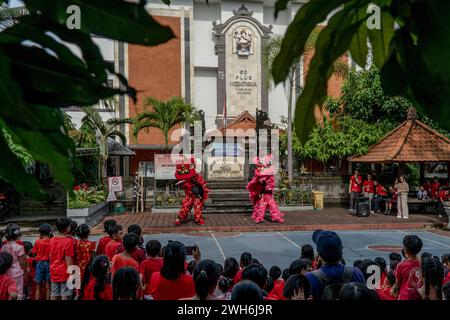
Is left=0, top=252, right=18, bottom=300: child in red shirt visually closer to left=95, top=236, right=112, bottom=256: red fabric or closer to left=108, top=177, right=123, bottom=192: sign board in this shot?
left=95, top=236, right=112, bottom=256: red fabric

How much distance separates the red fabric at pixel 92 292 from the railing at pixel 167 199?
39.2 feet

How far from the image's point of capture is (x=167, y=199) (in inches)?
637

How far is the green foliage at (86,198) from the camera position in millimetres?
12546

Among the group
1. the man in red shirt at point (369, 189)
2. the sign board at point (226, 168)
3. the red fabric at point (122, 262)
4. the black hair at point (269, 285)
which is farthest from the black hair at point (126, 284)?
the sign board at point (226, 168)

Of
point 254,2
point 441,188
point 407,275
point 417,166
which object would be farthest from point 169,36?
point 254,2

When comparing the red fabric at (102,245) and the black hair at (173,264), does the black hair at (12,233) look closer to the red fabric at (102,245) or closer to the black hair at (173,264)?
the red fabric at (102,245)

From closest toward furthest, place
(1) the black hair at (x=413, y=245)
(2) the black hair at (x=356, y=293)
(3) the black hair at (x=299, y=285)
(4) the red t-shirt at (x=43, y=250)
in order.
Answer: (2) the black hair at (x=356, y=293)
(3) the black hair at (x=299, y=285)
(1) the black hair at (x=413, y=245)
(4) the red t-shirt at (x=43, y=250)

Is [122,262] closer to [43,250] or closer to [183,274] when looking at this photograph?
[183,274]

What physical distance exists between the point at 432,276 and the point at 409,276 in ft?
1.55

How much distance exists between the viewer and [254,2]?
2675cm

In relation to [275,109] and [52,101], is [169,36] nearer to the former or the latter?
[52,101]

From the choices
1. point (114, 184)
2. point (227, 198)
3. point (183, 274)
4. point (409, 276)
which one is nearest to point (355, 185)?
point (227, 198)

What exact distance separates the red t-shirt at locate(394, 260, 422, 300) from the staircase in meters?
11.9

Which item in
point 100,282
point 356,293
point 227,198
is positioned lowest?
point 227,198
